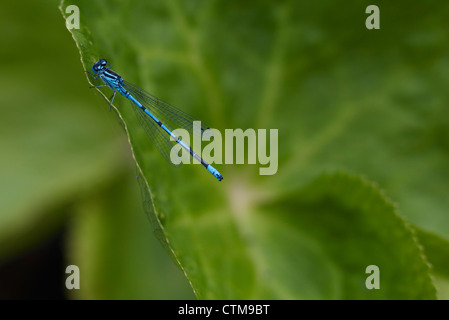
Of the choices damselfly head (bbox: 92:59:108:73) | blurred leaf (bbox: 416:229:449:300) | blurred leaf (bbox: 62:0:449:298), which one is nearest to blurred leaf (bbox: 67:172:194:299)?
blurred leaf (bbox: 62:0:449:298)

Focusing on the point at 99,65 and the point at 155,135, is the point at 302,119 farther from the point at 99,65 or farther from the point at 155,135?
the point at 99,65

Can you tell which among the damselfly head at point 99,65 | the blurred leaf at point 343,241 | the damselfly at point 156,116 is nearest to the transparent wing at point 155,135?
the damselfly at point 156,116

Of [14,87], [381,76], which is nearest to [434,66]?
[381,76]

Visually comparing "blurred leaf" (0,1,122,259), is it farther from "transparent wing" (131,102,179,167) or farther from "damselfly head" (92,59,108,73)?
"damselfly head" (92,59,108,73)

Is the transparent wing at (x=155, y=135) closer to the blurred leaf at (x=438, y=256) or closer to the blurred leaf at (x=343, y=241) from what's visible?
the blurred leaf at (x=343, y=241)

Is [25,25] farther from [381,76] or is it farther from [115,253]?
[381,76]

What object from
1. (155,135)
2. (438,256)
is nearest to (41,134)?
(155,135)
